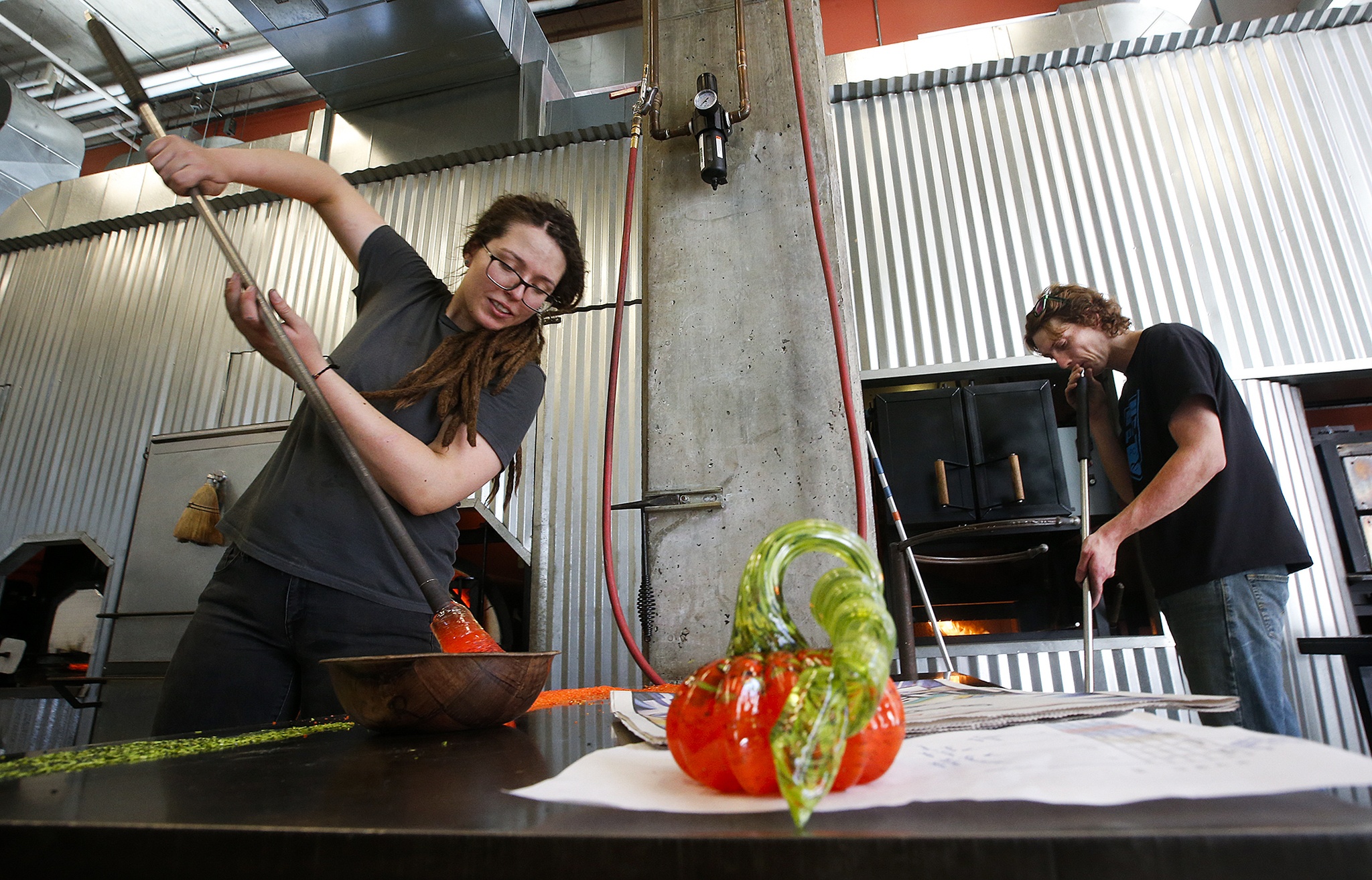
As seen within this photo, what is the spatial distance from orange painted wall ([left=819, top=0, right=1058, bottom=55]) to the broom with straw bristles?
522 cm

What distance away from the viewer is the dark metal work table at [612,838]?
266 millimetres

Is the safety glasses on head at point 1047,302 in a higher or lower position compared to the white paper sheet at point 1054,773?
higher

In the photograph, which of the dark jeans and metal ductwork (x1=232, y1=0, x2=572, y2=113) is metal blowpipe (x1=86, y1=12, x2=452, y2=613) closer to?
the dark jeans

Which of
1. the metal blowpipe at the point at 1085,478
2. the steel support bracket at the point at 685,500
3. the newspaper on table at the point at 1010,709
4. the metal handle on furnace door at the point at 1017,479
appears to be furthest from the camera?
the metal handle on furnace door at the point at 1017,479

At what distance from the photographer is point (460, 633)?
939mm

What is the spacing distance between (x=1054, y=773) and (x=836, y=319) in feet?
3.87

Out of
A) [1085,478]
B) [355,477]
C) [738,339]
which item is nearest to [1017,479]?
[1085,478]

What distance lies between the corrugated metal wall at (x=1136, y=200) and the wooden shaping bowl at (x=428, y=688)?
11.0 ft

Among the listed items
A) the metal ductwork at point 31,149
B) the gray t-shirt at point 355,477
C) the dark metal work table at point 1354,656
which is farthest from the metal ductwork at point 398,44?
the dark metal work table at point 1354,656

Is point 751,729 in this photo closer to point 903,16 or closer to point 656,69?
point 656,69

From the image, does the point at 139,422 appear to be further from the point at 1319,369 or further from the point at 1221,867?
the point at 1319,369

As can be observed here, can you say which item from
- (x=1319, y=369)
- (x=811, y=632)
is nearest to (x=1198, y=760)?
(x=811, y=632)

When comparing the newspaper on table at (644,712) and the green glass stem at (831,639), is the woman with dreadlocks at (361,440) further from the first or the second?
the green glass stem at (831,639)

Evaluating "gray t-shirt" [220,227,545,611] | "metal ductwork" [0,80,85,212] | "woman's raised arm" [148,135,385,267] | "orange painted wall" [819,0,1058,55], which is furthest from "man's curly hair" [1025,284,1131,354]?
"metal ductwork" [0,80,85,212]
